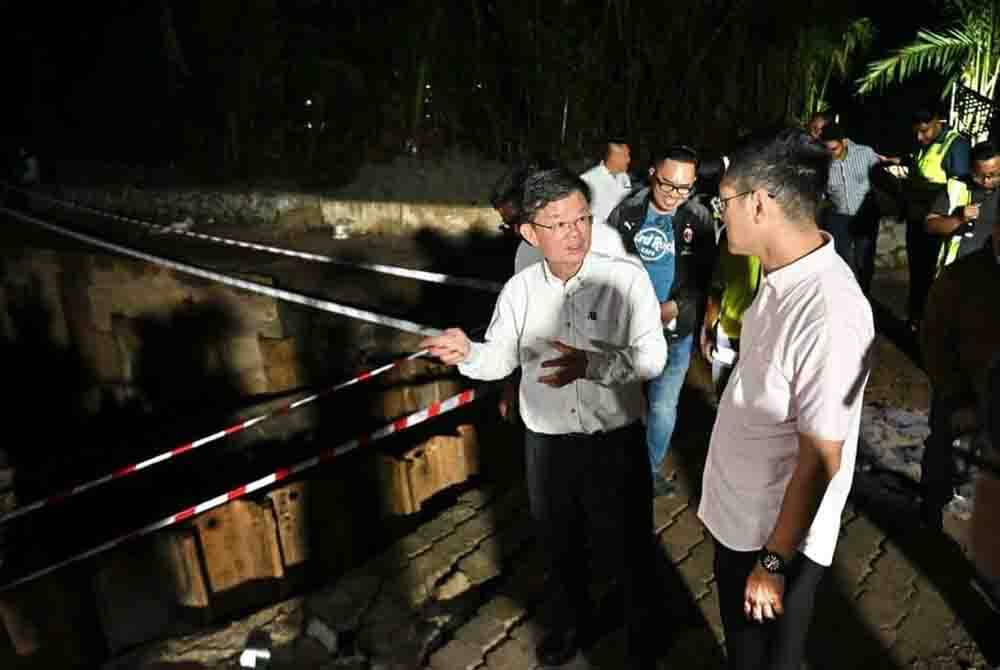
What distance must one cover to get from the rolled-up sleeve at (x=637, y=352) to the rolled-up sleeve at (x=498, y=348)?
380 mm

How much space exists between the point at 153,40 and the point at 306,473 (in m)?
11.8

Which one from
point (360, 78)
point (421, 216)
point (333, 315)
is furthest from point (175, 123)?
point (333, 315)

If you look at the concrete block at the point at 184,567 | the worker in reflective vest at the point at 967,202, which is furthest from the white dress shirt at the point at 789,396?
the worker in reflective vest at the point at 967,202

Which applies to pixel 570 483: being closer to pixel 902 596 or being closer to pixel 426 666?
pixel 426 666

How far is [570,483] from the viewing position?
117 inches

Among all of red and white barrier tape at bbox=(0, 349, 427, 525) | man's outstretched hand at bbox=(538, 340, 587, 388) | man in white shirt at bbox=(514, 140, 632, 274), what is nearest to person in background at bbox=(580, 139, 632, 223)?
man in white shirt at bbox=(514, 140, 632, 274)

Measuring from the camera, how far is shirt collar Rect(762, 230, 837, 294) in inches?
77.8

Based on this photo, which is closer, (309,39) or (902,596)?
(902,596)

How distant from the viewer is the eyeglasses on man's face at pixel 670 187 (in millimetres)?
3721

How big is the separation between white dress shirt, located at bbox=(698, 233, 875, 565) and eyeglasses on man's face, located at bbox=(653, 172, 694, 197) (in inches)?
66.2

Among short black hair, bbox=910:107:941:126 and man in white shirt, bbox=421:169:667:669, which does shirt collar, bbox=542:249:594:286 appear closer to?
man in white shirt, bbox=421:169:667:669

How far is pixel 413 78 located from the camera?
41.7 feet

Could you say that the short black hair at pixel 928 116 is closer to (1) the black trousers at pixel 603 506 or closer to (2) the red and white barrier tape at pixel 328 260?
(2) the red and white barrier tape at pixel 328 260

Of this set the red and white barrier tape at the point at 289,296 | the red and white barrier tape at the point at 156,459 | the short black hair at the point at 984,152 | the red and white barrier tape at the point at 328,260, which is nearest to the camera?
the red and white barrier tape at the point at 156,459
